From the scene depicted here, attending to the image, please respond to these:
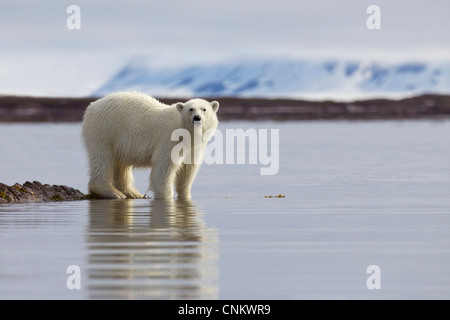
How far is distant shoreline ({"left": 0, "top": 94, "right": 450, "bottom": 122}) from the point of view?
66.1m

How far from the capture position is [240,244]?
335 inches

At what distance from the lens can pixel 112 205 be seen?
12.5 m

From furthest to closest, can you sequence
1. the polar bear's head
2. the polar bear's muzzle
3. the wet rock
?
the polar bear's head → the wet rock → the polar bear's muzzle

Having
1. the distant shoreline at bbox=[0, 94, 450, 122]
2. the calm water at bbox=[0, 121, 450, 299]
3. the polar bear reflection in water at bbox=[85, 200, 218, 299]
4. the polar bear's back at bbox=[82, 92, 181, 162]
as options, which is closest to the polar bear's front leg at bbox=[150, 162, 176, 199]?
the calm water at bbox=[0, 121, 450, 299]

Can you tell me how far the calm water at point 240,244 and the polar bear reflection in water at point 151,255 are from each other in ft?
0.04

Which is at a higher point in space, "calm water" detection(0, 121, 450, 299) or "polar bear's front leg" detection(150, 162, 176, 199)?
"polar bear's front leg" detection(150, 162, 176, 199)

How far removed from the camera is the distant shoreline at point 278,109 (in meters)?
66.1

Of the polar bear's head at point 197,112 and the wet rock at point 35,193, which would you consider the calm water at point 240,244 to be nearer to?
the wet rock at point 35,193

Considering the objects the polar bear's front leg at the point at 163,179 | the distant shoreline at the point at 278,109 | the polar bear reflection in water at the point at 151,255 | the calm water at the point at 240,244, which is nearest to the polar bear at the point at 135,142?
the polar bear's front leg at the point at 163,179

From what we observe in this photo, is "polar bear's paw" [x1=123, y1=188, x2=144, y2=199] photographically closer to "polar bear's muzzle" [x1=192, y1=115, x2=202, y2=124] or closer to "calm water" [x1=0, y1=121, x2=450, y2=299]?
"calm water" [x1=0, y1=121, x2=450, y2=299]

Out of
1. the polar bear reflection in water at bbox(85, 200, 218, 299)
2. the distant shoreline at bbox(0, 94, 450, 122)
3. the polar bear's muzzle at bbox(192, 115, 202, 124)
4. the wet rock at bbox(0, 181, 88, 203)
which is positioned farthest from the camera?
the distant shoreline at bbox(0, 94, 450, 122)

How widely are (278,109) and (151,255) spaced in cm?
6369

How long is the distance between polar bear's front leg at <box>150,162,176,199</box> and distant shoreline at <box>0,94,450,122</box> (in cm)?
4963
